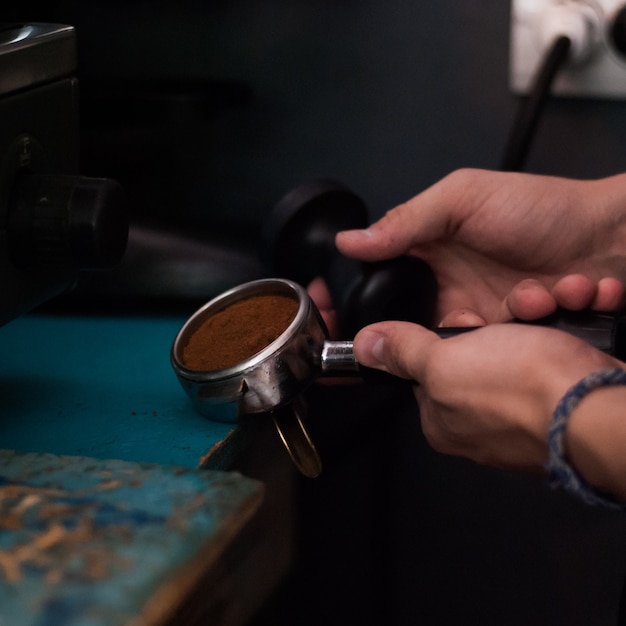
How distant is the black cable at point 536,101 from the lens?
747 mm

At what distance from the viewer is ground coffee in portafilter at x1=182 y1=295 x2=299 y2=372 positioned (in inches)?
21.0

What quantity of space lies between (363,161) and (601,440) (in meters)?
0.53

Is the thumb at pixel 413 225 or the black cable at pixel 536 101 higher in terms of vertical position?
the black cable at pixel 536 101

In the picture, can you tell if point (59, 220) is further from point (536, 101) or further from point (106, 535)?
point (536, 101)

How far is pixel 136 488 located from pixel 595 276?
536 mm

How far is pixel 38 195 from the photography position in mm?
466

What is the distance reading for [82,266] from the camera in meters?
0.48

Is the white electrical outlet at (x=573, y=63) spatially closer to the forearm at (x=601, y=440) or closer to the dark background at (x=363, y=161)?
the dark background at (x=363, y=161)

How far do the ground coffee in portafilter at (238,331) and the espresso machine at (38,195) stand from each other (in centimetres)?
9

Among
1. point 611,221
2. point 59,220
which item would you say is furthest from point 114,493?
point 611,221

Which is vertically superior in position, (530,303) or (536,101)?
(536,101)

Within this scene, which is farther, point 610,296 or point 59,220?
point 610,296

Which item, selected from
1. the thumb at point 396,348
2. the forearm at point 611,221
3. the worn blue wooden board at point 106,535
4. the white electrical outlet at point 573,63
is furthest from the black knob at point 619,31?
the worn blue wooden board at point 106,535

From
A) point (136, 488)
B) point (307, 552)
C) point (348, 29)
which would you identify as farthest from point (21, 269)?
point (307, 552)
